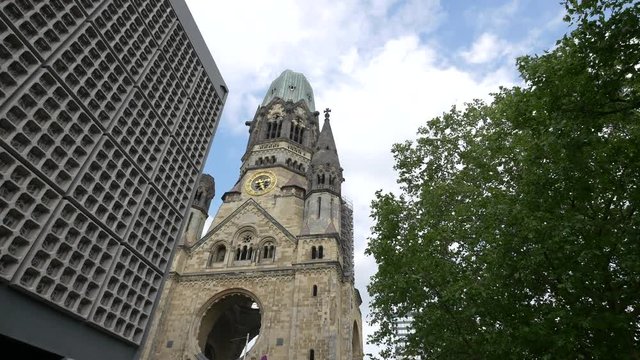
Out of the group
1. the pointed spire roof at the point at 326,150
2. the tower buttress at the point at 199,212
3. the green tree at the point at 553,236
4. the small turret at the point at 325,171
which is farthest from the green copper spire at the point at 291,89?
the green tree at the point at 553,236

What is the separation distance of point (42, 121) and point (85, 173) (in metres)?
1.60

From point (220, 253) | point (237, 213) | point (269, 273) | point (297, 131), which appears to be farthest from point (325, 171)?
point (297, 131)

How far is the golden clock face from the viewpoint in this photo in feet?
123

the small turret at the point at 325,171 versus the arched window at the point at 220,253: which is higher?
the small turret at the point at 325,171

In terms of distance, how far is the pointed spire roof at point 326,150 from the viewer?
35688 mm

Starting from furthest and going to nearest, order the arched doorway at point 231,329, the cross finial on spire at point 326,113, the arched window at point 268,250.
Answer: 1. the cross finial on spire at point 326,113
2. the arched doorway at point 231,329
3. the arched window at point 268,250

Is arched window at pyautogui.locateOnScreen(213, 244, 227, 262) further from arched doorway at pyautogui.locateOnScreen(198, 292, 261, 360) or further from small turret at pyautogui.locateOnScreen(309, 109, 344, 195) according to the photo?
small turret at pyautogui.locateOnScreen(309, 109, 344, 195)

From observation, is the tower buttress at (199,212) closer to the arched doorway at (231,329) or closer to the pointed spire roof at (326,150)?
the arched doorway at (231,329)

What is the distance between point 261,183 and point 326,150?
6646 millimetres

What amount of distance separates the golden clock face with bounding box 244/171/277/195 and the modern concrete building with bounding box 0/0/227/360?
22.2 m

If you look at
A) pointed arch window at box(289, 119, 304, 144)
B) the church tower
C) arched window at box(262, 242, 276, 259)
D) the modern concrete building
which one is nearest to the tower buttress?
the church tower

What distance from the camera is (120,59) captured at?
1195 cm

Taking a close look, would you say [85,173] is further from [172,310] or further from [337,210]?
[337,210]

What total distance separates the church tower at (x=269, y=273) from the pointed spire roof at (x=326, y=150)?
0.11 m
